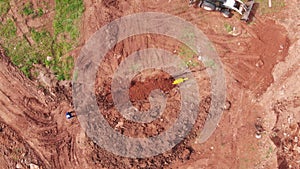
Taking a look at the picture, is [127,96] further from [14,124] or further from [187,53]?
[14,124]

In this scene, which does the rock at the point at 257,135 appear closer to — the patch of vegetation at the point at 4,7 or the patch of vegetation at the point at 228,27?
the patch of vegetation at the point at 228,27

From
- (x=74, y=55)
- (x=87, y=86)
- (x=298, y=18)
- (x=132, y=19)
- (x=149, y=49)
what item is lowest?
(x=87, y=86)

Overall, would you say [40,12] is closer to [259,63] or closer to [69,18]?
[69,18]

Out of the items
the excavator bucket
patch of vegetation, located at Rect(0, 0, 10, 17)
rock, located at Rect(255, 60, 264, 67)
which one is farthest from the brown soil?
patch of vegetation, located at Rect(0, 0, 10, 17)

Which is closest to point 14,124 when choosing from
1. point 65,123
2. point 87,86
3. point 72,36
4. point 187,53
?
point 65,123

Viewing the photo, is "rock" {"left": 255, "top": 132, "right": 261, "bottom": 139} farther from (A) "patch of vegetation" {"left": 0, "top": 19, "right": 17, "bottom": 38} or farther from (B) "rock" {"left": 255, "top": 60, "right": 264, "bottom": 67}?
(A) "patch of vegetation" {"left": 0, "top": 19, "right": 17, "bottom": 38}

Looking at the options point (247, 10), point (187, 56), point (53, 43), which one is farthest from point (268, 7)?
point (53, 43)

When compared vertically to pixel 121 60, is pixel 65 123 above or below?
below
